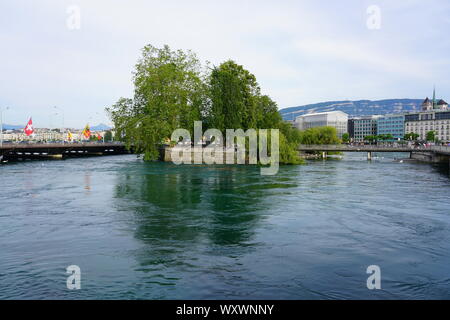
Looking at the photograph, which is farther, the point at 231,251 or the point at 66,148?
the point at 66,148

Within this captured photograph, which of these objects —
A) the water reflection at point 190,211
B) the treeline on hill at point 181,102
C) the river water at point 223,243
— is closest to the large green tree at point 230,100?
the treeline on hill at point 181,102

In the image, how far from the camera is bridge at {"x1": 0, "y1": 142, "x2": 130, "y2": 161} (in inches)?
3201

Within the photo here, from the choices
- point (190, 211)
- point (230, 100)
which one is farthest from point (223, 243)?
point (230, 100)

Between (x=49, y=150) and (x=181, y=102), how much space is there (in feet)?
112

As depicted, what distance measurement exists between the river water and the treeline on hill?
121ft

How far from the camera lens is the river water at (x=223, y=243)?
581 inches

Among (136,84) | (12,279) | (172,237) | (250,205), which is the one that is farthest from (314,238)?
(136,84)

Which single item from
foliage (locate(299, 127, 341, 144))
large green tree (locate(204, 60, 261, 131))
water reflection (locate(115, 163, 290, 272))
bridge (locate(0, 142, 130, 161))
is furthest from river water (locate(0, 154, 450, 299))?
foliage (locate(299, 127, 341, 144))

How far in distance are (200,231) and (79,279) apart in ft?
26.3

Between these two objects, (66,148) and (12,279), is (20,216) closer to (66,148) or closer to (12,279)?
(12,279)

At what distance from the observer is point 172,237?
21.0 meters

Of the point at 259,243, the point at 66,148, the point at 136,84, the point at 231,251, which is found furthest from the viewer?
the point at 66,148

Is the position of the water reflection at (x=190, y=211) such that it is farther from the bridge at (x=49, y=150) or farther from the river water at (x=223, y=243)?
the bridge at (x=49, y=150)

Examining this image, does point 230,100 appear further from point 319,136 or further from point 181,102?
point 319,136
